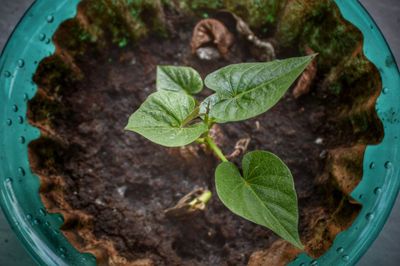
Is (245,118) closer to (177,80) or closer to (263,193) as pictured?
(263,193)

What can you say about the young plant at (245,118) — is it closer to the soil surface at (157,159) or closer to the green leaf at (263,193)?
the green leaf at (263,193)

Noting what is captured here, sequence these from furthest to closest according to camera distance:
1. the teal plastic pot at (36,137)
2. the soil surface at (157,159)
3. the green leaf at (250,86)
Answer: the soil surface at (157,159), the teal plastic pot at (36,137), the green leaf at (250,86)

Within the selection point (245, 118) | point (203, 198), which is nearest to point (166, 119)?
point (245, 118)

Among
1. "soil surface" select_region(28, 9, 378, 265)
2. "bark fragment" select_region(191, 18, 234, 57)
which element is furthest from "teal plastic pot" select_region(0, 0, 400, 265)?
"bark fragment" select_region(191, 18, 234, 57)

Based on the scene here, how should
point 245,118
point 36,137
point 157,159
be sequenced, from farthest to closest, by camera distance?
point 157,159 < point 36,137 < point 245,118

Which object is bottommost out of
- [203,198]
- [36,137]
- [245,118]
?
[203,198]

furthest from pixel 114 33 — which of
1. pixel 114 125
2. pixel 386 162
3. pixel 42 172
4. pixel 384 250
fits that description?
pixel 384 250

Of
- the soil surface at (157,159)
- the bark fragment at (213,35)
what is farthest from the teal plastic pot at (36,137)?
the bark fragment at (213,35)

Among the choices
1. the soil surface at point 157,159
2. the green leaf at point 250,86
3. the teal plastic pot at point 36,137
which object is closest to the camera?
the green leaf at point 250,86
